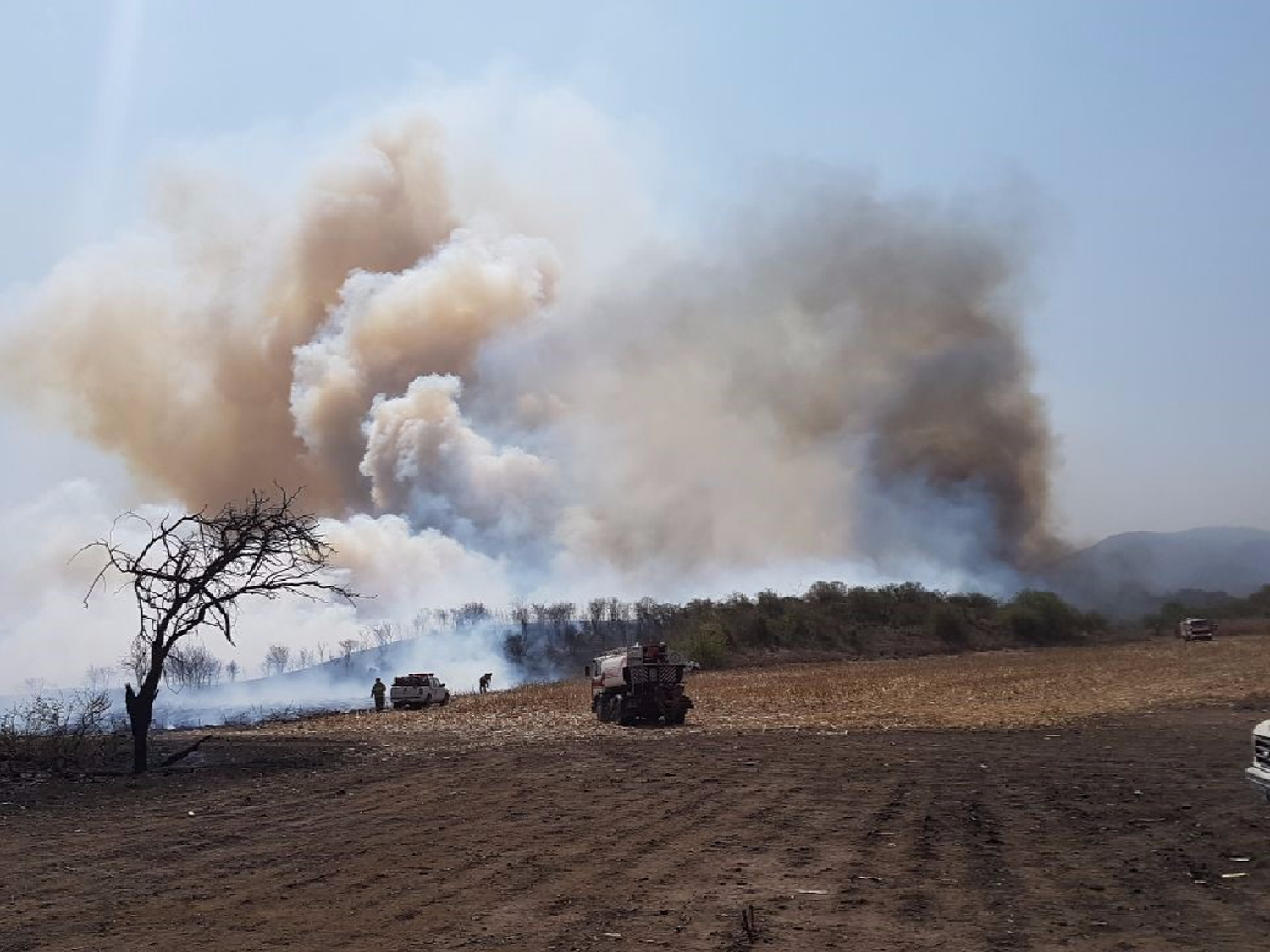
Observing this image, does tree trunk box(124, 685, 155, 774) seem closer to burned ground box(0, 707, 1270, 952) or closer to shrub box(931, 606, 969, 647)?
burned ground box(0, 707, 1270, 952)

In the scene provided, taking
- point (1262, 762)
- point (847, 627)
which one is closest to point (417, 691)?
point (1262, 762)

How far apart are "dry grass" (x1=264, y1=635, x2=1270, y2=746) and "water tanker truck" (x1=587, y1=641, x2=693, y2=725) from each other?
2.44ft

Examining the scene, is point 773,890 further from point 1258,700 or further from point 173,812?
point 1258,700

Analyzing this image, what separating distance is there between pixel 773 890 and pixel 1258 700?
24737 millimetres

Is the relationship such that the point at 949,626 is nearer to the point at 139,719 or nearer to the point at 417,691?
the point at 417,691

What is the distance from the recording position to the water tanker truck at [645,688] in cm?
2925

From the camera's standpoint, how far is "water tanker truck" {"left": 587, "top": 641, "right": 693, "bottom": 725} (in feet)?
96.0

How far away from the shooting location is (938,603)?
293ft

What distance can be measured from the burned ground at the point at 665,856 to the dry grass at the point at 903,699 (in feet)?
27.4

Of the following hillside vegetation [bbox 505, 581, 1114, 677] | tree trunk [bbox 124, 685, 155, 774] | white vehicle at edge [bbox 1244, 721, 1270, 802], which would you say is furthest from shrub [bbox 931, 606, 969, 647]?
white vehicle at edge [bbox 1244, 721, 1270, 802]

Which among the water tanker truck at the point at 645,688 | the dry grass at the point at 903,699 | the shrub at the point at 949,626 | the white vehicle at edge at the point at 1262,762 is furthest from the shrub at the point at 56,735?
the shrub at the point at 949,626

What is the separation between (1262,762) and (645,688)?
825 inches

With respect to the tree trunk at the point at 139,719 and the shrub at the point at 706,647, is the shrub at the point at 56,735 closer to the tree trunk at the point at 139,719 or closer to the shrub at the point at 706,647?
the tree trunk at the point at 139,719

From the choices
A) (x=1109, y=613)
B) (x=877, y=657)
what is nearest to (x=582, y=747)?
(x=877, y=657)
